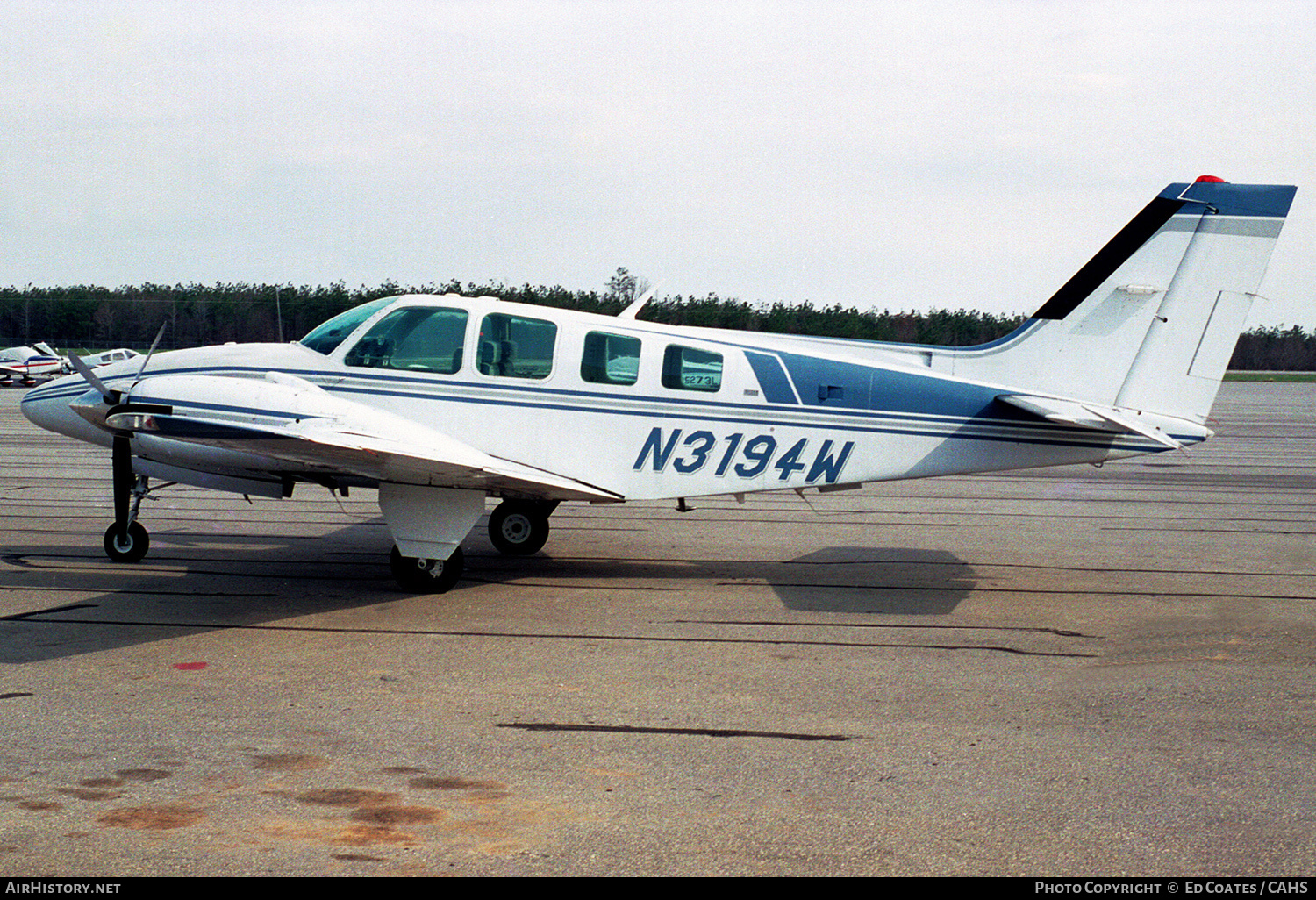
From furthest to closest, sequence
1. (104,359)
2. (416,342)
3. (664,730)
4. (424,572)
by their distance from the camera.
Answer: (104,359)
(416,342)
(424,572)
(664,730)

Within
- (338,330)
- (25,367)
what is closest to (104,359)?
(338,330)

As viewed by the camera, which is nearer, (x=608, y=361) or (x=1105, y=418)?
(x=1105, y=418)

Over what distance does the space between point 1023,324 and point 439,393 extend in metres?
5.46

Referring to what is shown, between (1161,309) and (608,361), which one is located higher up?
(1161,309)

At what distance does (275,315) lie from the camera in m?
42.4

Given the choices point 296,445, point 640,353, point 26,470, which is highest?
point 640,353

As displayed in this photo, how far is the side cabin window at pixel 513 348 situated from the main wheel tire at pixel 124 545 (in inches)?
158

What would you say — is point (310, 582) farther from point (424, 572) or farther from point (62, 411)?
point (62, 411)

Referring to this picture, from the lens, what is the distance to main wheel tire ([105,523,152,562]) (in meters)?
11.0

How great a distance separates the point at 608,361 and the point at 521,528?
8.17 feet

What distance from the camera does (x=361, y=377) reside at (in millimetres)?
10172
